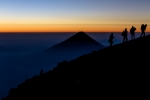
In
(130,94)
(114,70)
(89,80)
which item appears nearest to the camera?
(130,94)

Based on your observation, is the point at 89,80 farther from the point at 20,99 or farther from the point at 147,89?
the point at 20,99

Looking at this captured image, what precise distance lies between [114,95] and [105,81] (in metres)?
2.28

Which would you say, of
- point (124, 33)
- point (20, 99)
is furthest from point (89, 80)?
point (124, 33)

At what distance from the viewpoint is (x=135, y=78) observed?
50.5 feet

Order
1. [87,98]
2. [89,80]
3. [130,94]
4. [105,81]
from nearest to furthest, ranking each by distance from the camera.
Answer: [130,94] < [87,98] < [105,81] < [89,80]

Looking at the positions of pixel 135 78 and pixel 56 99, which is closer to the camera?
pixel 135 78

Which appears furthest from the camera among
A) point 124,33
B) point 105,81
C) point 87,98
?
point 124,33

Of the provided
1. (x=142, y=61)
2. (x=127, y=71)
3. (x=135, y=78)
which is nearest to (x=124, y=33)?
(x=142, y=61)

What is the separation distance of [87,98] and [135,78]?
3.71 meters

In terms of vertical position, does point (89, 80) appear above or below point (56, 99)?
above

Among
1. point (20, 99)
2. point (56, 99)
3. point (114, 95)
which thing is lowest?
point (20, 99)

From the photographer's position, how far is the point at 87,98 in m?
14.8

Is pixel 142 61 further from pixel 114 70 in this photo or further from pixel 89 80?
pixel 89 80

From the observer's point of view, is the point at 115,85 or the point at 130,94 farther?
the point at 115,85
